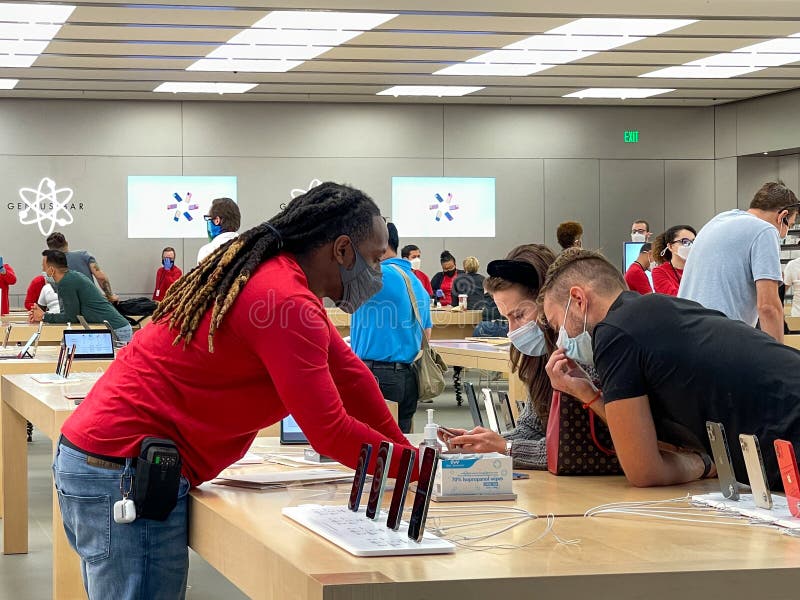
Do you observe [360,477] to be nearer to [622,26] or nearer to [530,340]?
[530,340]

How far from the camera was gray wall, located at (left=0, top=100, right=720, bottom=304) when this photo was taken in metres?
17.1

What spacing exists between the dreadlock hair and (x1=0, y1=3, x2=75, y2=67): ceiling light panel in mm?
9790

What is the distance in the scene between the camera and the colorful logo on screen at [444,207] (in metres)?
18.1

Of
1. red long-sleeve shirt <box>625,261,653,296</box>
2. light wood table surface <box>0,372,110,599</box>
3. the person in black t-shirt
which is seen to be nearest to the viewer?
the person in black t-shirt

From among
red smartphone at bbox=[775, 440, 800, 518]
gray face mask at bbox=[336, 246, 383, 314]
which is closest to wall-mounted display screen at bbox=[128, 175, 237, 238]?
gray face mask at bbox=[336, 246, 383, 314]

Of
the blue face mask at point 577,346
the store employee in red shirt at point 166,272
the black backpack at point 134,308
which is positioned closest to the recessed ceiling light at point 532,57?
the black backpack at point 134,308

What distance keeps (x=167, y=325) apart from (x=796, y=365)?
1.30m

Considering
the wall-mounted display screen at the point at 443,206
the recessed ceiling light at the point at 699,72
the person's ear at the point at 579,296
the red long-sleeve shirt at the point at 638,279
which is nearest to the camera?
the person's ear at the point at 579,296

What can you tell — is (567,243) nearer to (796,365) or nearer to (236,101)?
(796,365)

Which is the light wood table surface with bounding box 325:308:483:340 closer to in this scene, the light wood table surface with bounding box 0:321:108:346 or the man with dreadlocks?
the light wood table surface with bounding box 0:321:108:346

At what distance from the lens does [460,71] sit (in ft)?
50.1

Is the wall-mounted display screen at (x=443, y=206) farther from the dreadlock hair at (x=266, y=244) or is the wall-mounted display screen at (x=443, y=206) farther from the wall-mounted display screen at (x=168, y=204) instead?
the dreadlock hair at (x=266, y=244)

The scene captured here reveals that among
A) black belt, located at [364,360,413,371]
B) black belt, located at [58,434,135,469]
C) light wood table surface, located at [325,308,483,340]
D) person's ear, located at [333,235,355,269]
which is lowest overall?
light wood table surface, located at [325,308,483,340]

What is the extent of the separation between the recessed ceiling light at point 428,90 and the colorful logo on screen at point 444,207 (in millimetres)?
1703
